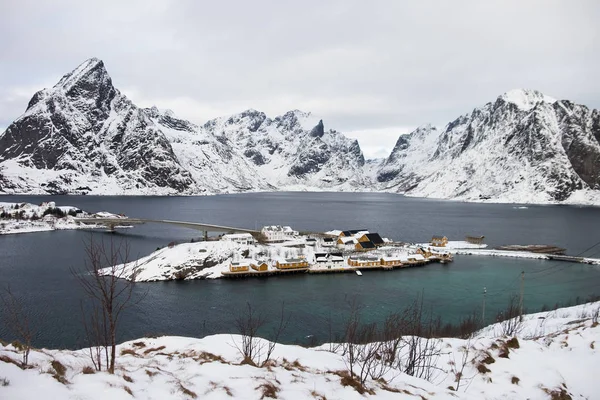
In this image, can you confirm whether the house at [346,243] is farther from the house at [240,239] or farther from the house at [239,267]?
the house at [239,267]

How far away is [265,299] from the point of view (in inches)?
1834

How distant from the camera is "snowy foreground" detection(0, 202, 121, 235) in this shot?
99.4m

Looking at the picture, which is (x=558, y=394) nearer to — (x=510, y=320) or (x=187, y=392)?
(x=510, y=320)

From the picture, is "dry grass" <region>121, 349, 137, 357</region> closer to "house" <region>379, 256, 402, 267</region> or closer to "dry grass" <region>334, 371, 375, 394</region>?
"dry grass" <region>334, 371, 375, 394</region>

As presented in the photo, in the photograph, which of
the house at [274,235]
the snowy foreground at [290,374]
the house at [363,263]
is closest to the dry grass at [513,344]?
the snowy foreground at [290,374]

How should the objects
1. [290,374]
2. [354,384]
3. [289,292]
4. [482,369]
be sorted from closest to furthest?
1. [354,384]
2. [290,374]
3. [482,369]
4. [289,292]

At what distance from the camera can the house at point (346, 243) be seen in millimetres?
74637

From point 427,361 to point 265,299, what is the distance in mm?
31347

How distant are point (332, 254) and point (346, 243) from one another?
7187mm

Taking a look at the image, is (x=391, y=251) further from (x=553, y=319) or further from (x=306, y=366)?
(x=306, y=366)

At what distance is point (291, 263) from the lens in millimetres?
60938

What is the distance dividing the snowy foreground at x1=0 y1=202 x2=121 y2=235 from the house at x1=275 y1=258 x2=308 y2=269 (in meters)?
71.5

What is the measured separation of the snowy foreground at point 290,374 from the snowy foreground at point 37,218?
103m

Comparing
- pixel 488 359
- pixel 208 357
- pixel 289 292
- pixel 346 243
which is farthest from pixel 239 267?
pixel 488 359
